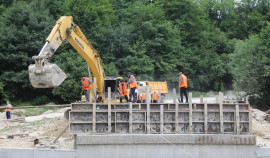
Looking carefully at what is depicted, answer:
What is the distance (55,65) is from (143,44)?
3159 cm

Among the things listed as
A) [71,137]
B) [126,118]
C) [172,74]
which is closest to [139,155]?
[126,118]

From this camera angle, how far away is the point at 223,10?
6359cm

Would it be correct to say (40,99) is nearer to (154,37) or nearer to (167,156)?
(154,37)

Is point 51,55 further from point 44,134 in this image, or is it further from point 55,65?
point 44,134

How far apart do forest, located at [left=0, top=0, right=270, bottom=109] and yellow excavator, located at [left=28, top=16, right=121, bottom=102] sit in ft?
48.4

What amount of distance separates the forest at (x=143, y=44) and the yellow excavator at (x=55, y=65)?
1475 cm

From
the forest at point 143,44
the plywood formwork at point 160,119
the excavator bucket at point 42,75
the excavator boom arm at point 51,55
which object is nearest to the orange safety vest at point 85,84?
the excavator boom arm at point 51,55

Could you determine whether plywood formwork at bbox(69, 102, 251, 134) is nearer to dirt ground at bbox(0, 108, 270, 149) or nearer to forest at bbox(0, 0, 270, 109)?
dirt ground at bbox(0, 108, 270, 149)

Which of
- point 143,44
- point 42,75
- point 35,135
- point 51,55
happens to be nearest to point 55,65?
point 42,75

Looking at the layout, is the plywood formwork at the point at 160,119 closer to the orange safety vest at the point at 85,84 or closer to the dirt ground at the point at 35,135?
the dirt ground at the point at 35,135

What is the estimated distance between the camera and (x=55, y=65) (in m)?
14.0

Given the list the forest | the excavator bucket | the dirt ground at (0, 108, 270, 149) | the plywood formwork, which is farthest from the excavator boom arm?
the forest

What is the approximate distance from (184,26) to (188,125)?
41313 millimetres

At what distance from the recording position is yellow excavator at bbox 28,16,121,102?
44.8ft
